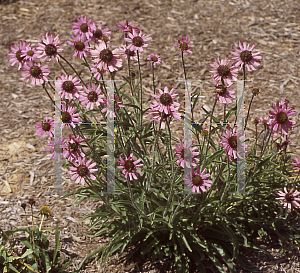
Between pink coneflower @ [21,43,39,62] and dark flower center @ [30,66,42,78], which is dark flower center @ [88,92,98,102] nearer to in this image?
dark flower center @ [30,66,42,78]

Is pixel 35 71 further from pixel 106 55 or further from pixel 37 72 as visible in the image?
pixel 106 55

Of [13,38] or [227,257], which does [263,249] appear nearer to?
[227,257]

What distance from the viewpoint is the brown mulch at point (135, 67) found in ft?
11.9

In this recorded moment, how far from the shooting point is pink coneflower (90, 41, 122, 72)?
255cm

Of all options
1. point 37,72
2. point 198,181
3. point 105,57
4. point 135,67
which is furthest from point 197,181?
point 135,67

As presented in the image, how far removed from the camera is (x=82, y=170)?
2404mm

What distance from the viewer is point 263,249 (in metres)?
3.12

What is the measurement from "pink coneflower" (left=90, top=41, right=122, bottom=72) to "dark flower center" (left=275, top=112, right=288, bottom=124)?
1.18 meters

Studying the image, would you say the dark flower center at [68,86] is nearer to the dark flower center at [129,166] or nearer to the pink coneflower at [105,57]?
the pink coneflower at [105,57]

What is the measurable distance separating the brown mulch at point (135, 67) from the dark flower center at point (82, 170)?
124 centimetres

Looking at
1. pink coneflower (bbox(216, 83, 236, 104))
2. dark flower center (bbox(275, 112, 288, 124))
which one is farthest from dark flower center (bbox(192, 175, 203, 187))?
dark flower center (bbox(275, 112, 288, 124))

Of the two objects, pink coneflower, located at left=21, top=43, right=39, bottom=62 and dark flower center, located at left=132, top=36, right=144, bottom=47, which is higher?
dark flower center, located at left=132, top=36, right=144, bottom=47

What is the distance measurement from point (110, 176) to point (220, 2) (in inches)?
204

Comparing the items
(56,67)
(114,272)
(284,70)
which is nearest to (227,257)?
(114,272)
